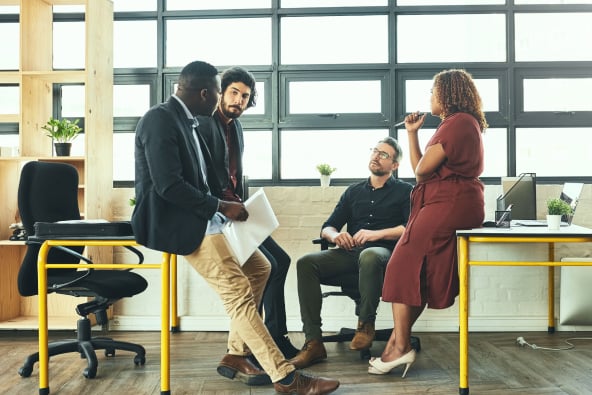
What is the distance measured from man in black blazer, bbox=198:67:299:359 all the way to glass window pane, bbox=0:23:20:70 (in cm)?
219

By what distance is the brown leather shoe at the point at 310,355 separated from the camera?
3.42 metres

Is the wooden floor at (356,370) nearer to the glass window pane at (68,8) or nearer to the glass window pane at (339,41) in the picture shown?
the glass window pane at (339,41)

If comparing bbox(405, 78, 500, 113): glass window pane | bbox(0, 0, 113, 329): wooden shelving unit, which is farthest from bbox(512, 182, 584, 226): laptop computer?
bbox(0, 0, 113, 329): wooden shelving unit

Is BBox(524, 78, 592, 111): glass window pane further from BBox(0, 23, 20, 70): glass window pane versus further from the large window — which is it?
BBox(0, 23, 20, 70): glass window pane

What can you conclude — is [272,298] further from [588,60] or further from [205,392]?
[588,60]

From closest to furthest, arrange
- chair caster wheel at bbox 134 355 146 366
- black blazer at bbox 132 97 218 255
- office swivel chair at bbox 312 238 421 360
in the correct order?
black blazer at bbox 132 97 218 255, chair caster wheel at bbox 134 355 146 366, office swivel chair at bbox 312 238 421 360

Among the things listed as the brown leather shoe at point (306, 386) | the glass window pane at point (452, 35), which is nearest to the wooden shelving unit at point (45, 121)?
the brown leather shoe at point (306, 386)

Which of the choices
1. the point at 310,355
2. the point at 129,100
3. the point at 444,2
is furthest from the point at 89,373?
the point at 444,2

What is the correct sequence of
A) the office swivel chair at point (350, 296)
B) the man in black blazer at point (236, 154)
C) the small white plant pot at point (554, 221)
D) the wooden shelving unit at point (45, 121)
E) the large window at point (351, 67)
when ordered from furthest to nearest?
the large window at point (351, 67) < the wooden shelving unit at point (45, 121) < the office swivel chair at point (350, 296) < the man in black blazer at point (236, 154) < the small white plant pot at point (554, 221)

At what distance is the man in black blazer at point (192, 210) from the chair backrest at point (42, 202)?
3.19ft

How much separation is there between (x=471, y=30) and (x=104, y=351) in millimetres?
3315

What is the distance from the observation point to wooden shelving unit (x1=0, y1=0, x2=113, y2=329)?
4246 mm

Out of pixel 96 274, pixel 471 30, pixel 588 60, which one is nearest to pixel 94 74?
pixel 96 274

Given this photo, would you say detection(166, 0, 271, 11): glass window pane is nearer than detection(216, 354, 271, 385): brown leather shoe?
No
